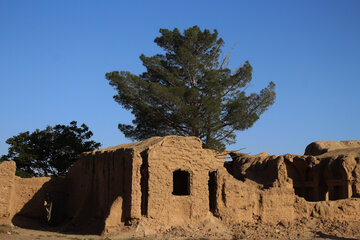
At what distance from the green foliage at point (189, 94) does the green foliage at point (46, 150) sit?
5187mm

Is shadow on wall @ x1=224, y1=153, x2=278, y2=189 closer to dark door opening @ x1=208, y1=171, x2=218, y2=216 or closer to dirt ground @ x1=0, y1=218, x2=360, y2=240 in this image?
dirt ground @ x1=0, y1=218, x2=360, y2=240

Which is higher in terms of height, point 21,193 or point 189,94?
point 189,94

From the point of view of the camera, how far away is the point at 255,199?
22.0 m

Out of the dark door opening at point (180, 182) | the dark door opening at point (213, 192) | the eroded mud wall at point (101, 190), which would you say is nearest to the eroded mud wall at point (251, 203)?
the dark door opening at point (213, 192)

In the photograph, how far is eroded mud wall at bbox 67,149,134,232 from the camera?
63.5 feet

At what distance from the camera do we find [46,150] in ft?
115

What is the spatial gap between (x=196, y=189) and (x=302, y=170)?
9721 millimetres

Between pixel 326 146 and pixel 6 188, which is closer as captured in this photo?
pixel 6 188

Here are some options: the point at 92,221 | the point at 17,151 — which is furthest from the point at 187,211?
the point at 17,151

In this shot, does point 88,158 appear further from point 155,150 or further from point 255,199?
point 255,199

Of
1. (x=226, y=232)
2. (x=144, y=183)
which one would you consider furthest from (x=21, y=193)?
(x=226, y=232)

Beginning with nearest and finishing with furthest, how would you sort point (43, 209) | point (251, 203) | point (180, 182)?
point (251, 203) < point (180, 182) < point (43, 209)

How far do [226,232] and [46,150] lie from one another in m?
19.3

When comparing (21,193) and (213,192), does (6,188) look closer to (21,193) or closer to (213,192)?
(21,193)
